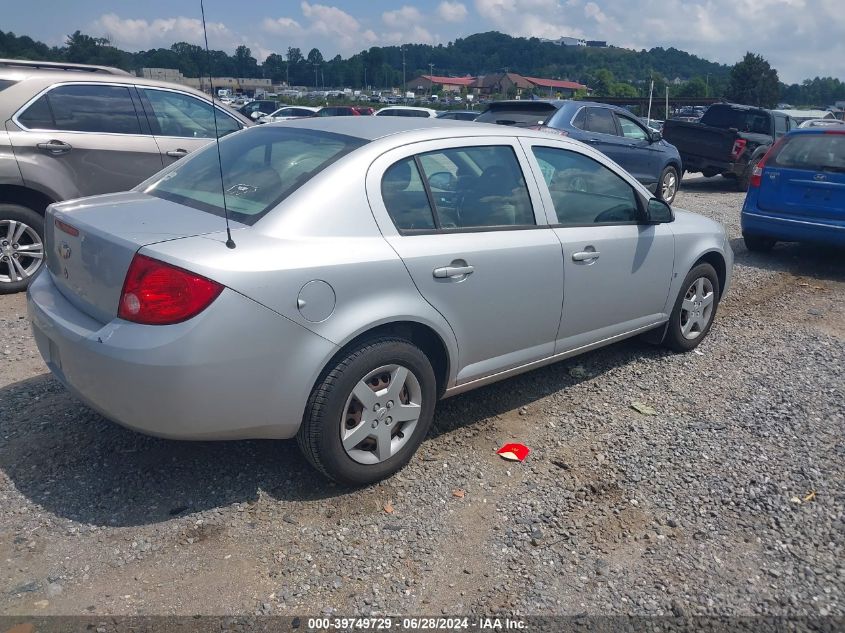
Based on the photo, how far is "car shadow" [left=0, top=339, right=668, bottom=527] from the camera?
3.30m

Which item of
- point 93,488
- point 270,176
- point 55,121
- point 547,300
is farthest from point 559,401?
point 55,121

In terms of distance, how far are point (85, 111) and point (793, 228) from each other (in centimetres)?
753

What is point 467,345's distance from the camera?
3.75 meters

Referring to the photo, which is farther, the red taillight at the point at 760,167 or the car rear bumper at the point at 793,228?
the red taillight at the point at 760,167

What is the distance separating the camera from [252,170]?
3.70 metres

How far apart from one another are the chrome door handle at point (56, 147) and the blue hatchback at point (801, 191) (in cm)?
744

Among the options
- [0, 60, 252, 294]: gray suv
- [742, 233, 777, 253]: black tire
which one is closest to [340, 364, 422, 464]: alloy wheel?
[0, 60, 252, 294]: gray suv

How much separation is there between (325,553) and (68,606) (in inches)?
38.2

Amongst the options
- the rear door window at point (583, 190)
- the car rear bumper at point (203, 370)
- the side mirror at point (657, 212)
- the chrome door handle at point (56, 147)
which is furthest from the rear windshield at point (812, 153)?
the chrome door handle at point (56, 147)

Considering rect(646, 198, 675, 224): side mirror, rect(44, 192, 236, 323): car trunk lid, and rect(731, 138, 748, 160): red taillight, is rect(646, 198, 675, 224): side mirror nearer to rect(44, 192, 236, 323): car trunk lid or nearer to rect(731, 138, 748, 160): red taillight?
rect(44, 192, 236, 323): car trunk lid

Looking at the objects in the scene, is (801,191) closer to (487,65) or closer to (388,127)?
(388,127)

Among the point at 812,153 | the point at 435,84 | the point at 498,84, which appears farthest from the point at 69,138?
the point at 435,84

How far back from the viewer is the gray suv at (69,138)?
20.1 feet

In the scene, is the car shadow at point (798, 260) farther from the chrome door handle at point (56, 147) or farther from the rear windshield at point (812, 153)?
the chrome door handle at point (56, 147)
